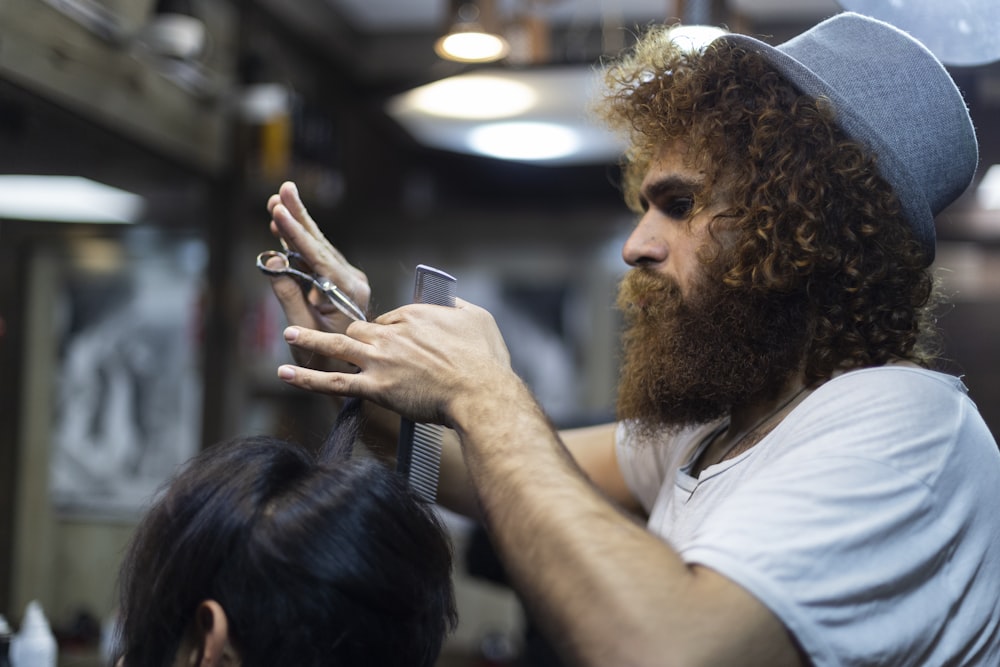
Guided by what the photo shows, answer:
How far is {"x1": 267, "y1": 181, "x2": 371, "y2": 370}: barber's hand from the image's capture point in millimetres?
1435

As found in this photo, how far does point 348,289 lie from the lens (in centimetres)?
151

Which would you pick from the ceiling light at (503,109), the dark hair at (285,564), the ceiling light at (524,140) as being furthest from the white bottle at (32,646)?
the ceiling light at (524,140)

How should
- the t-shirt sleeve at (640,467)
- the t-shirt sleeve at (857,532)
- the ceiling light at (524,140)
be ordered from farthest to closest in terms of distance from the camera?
the ceiling light at (524,140), the t-shirt sleeve at (640,467), the t-shirt sleeve at (857,532)

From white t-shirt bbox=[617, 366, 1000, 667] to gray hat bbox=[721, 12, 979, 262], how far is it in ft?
0.84

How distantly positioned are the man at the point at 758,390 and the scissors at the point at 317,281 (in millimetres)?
29

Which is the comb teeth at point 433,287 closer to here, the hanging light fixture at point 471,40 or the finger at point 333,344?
the finger at point 333,344

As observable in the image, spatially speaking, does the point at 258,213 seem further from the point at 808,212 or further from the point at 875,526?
the point at 875,526

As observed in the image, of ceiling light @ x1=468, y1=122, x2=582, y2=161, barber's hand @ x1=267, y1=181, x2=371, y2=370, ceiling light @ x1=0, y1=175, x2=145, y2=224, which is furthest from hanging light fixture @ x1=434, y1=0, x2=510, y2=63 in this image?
barber's hand @ x1=267, y1=181, x2=371, y2=370

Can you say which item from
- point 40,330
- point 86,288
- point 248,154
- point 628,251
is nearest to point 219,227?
point 248,154

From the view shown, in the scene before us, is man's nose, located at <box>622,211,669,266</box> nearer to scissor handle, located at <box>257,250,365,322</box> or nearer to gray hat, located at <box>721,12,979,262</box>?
gray hat, located at <box>721,12,979,262</box>

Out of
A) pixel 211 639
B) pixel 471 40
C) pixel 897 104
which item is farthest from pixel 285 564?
pixel 471 40

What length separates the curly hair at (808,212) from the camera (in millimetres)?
1328

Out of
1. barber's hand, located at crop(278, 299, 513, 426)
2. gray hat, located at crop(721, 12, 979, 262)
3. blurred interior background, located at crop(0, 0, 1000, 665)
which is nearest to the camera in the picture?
barber's hand, located at crop(278, 299, 513, 426)

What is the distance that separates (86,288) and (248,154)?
0.86 meters
